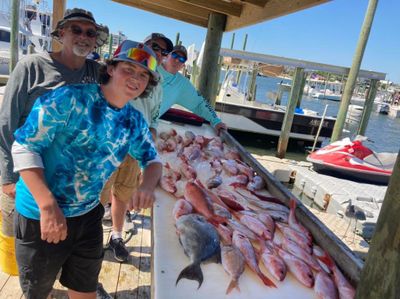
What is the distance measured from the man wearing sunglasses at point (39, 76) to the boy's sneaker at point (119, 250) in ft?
3.14

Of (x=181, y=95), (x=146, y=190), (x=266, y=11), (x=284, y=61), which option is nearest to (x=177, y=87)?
(x=181, y=95)

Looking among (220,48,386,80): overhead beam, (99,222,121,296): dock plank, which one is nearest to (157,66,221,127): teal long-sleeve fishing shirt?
(99,222,121,296): dock plank

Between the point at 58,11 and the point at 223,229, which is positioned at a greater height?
the point at 58,11

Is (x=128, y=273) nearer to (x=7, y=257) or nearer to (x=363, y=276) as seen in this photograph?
(x=7, y=257)

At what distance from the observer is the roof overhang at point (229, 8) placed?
141 inches

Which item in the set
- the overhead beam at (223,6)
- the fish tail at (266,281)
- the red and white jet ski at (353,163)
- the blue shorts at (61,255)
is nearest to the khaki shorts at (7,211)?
the blue shorts at (61,255)

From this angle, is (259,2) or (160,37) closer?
(160,37)

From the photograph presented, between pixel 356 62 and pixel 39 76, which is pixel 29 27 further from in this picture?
pixel 39 76

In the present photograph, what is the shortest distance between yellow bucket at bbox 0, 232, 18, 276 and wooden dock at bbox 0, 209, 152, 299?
7 centimetres

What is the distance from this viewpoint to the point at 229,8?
16.1ft

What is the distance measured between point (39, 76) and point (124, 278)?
6.01 feet

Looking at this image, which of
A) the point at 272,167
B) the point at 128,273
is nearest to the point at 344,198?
the point at 272,167

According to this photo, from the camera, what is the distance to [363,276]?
114 centimetres

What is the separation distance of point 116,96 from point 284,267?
128 centimetres
